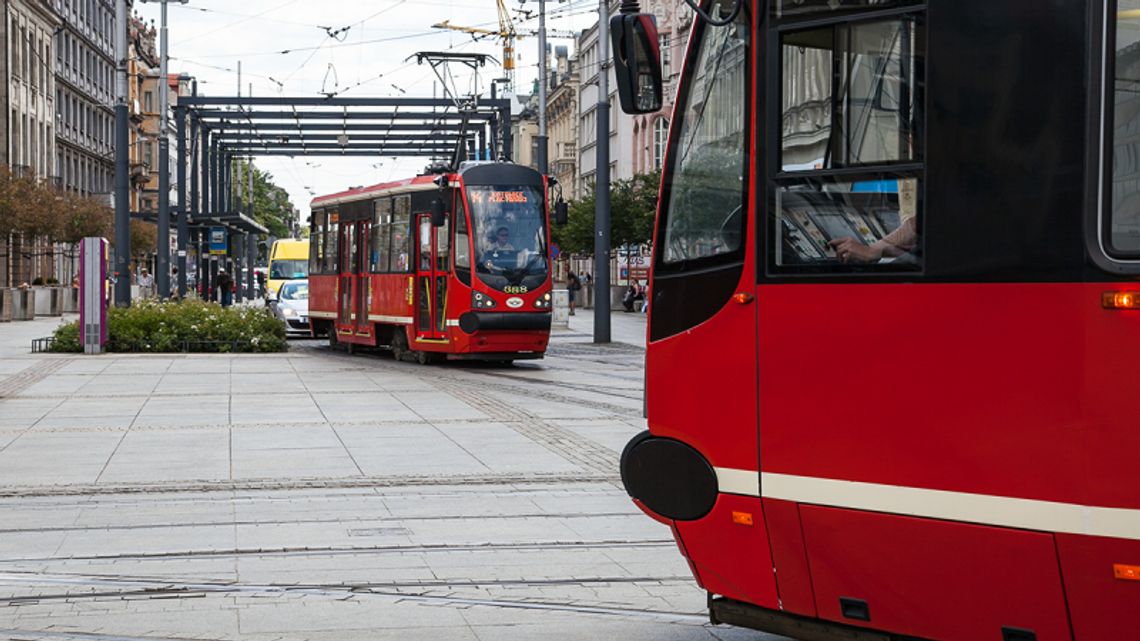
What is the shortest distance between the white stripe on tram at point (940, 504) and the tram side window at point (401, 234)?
2245 cm

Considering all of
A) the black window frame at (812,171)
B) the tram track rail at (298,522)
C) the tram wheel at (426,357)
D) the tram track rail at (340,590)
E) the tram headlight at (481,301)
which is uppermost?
the black window frame at (812,171)

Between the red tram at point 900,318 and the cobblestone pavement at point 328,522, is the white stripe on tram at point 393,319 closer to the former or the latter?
the cobblestone pavement at point 328,522

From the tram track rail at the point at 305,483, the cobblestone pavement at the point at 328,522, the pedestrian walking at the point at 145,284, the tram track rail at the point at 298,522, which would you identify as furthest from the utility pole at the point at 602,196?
the pedestrian walking at the point at 145,284

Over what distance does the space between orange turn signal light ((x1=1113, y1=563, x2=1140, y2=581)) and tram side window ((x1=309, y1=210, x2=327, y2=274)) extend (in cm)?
3021

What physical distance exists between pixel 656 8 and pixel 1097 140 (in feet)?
225

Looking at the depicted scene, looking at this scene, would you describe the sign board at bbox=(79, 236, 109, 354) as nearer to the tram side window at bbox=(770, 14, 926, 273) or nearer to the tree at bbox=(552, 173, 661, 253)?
the tram side window at bbox=(770, 14, 926, 273)

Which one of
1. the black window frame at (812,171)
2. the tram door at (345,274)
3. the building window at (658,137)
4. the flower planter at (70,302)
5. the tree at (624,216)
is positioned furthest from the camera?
the building window at (658,137)

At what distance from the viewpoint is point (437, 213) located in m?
26.6

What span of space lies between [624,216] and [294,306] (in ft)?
87.3

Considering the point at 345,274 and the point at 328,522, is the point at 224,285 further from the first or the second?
the point at 328,522

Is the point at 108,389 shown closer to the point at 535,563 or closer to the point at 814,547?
the point at 535,563

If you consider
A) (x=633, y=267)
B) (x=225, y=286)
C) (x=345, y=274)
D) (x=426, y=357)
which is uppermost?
(x=633, y=267)

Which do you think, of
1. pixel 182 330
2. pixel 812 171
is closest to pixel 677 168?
pixel 812 171

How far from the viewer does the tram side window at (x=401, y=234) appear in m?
28.2
